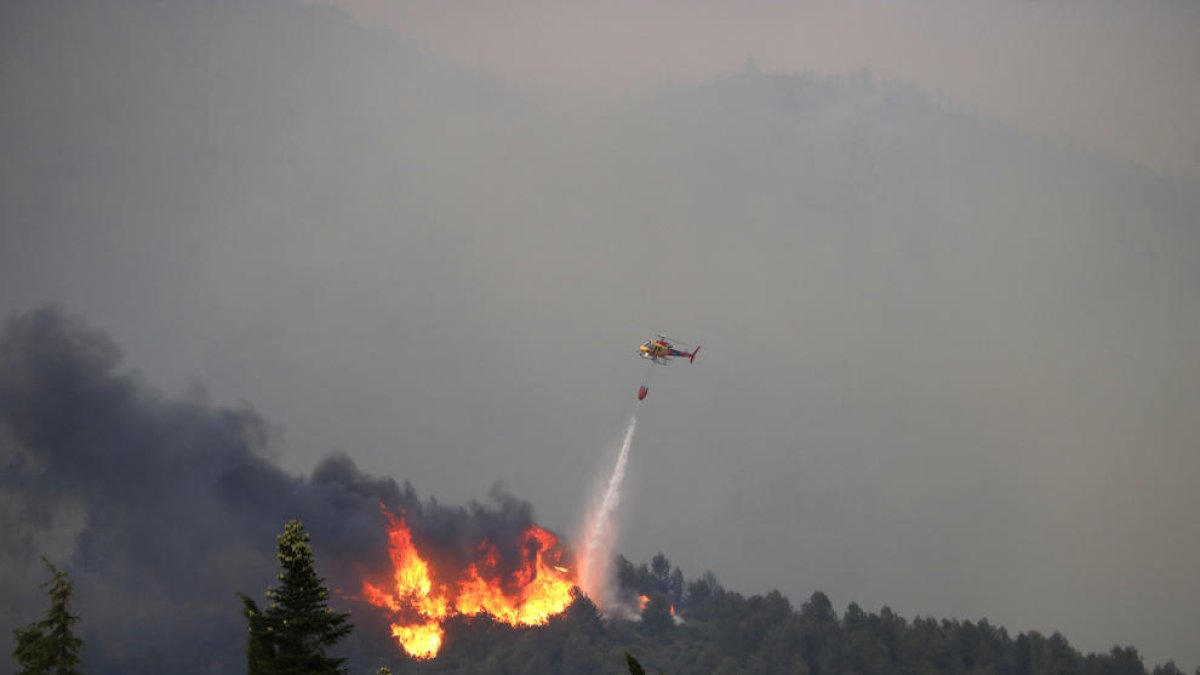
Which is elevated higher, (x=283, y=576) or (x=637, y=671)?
(x=283, y=576)

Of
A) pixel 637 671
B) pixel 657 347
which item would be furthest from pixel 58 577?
pixel 657 347

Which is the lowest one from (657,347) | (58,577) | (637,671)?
(637,671)

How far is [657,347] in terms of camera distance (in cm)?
16075

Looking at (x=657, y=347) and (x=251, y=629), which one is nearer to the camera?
(x=251, y=629)

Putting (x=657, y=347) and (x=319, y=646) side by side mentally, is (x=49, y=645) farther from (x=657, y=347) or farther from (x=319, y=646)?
(x=657, y=347)

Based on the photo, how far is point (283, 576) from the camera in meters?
61.1

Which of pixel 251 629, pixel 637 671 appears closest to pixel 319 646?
pixel 251 629

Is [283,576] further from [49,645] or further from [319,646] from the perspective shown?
[49,645]

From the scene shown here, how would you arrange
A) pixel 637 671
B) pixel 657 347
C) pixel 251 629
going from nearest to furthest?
pixel 637 671 → pixel 251 629 → pixel 657 347

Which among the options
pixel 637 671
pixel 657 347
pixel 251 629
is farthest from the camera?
pixel 657 347

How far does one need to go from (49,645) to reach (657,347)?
102436mm

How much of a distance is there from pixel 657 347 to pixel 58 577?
103 meters

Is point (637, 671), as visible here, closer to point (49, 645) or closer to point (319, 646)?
point (319, 646)

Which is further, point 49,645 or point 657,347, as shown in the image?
point 657,347
